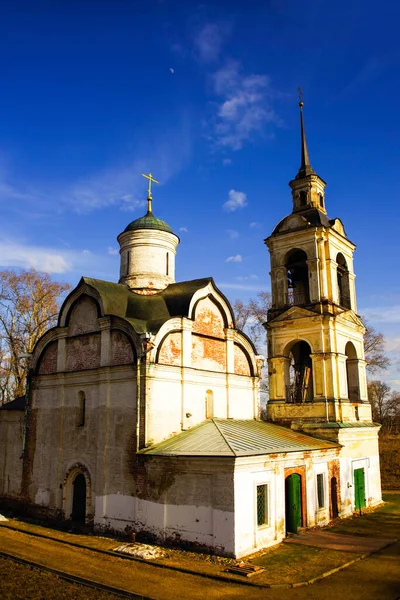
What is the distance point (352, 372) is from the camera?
22.9 metres

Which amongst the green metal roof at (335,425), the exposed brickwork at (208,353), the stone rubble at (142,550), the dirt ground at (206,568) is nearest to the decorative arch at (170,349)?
the exposed brickwork at (208,353)

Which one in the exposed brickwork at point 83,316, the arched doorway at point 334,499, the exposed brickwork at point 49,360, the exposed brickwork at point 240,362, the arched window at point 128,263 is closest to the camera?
the arched doorway at point 334,499

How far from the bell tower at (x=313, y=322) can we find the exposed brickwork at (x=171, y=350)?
597 centimetres

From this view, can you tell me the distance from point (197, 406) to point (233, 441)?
3.15 m

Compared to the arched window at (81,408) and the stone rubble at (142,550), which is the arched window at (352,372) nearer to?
the arched window at (81,408)

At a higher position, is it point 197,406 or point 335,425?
point 197,406

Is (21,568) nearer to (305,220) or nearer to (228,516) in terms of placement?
(228,516)

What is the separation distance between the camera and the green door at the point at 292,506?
1598cm

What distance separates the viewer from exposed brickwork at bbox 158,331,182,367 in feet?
56.2

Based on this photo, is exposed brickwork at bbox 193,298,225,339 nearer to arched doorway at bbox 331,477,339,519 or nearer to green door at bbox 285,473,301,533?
green door at bbox 285,473,301,533

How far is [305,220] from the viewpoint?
883 inches

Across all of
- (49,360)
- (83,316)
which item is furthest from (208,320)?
(49,360)

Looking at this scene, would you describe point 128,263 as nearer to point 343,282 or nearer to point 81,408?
point 81,408

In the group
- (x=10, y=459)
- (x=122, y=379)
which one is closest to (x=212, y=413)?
(x=122, y=379)
